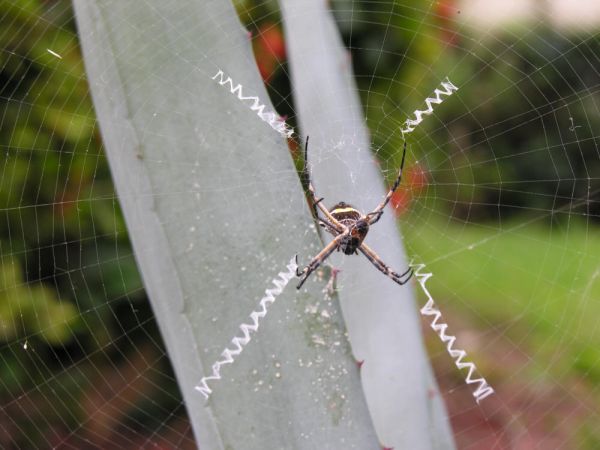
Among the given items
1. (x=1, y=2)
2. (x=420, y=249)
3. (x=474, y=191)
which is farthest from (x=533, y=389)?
(x=1, y=2)

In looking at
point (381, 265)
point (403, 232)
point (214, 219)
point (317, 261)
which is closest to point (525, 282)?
point (403, 232)

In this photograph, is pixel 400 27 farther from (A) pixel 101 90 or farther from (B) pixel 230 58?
(A) pixel 101 90

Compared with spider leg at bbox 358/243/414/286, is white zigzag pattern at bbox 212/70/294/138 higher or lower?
higher

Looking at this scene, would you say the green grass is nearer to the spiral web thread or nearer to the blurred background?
the blurred background

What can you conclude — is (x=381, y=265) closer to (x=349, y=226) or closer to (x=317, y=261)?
(x=349, y=226)

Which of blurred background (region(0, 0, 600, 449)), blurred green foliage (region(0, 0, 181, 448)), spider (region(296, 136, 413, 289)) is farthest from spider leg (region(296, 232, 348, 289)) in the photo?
blurred green foliage (region(0, 0, 181, 448))

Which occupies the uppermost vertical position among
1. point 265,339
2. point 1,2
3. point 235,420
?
point 1,2

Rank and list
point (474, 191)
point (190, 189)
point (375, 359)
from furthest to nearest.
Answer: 1. point (474, 191)
2. point (375, 359)
3. point (190, 189)
